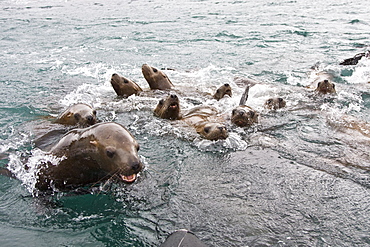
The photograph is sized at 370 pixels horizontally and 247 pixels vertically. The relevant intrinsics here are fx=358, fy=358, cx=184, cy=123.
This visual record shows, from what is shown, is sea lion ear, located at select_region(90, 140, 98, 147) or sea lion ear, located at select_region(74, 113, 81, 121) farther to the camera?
sea lion ear, located at select_region(74, 113, 81, 121)

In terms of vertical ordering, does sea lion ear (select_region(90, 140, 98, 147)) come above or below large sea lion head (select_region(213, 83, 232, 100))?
above

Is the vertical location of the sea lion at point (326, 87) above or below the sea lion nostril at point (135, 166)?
below

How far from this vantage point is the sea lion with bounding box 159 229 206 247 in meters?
3.23

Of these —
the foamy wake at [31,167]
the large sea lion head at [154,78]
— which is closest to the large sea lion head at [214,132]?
the foamy wake at [31,167]

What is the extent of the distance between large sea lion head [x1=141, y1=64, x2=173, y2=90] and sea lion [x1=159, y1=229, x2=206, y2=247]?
18.6 ft

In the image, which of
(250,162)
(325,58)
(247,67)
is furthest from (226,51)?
(250,162)

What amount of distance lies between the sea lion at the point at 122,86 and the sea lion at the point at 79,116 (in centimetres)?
204

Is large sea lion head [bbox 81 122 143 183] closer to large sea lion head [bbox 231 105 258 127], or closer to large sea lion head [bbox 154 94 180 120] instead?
large sea lion head [bbox 154 94 180 120]

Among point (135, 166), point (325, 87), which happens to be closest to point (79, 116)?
point (135, 166)

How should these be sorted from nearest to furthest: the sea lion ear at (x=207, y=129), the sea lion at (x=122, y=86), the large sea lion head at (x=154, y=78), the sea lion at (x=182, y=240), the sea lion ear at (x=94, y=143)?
the sea lion at (x=182, y=240)
the sea lion ear at (x=94, y=143)
the sea lion ear at (x=207, y=129)
the sea lion at (x=122, y=86)
the large sea lion head at (x=154, y=78)

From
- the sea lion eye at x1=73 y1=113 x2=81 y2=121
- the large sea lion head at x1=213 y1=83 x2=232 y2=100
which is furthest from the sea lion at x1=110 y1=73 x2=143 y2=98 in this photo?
the sea lion eye at x1=73 y1=113 x2=81 y2=121

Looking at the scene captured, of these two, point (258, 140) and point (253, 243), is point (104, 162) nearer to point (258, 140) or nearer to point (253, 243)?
point (253, 243)

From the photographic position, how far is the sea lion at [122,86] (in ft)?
26.8

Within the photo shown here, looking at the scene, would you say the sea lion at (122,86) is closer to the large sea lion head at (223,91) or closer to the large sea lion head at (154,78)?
the large sea lion head at (154,78)
